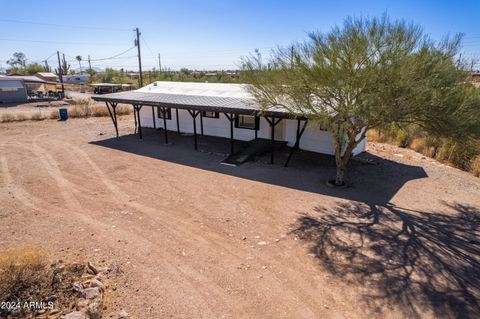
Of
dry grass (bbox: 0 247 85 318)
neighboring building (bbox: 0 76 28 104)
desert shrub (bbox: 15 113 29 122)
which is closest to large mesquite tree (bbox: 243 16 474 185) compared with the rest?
dry grass (bbox: 0 247 85 318)

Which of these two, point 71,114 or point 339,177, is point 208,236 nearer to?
point 339,177

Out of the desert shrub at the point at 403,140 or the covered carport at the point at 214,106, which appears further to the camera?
the desert shrub at the point at 403,140

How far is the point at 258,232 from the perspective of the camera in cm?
735

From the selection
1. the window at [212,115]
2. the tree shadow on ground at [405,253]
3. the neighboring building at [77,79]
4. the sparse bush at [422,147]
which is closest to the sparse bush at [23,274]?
the tree shadow on ground at [405,253]

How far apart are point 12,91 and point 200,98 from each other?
3315 centimetres

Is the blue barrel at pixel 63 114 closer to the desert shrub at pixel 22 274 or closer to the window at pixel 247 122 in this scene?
the window at pixel 247 122

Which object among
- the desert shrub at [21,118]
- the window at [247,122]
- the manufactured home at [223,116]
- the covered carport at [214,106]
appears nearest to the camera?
the covered carport at [214,106]

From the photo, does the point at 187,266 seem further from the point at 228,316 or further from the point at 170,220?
the point at 170,220

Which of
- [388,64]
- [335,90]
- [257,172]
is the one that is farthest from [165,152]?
[388,64]

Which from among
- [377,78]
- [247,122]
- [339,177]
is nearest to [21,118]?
[247,122]

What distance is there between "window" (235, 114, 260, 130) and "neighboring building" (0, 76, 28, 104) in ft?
113

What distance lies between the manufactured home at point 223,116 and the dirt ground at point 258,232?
4.96 ft

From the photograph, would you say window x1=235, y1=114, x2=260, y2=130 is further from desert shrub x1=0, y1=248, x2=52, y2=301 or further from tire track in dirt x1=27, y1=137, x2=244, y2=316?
desert shrub x1=0, y1=248, x2=52, y2=301

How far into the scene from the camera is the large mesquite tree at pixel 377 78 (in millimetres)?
7652
